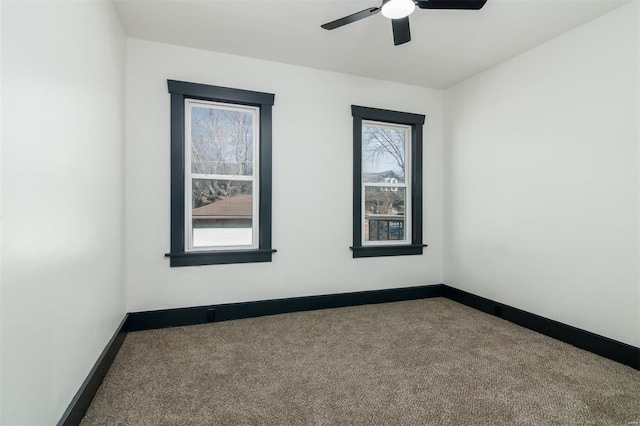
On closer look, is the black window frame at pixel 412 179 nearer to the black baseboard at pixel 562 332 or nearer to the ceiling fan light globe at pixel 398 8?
the black baseboard at pixel 562 332

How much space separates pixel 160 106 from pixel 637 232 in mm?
4063

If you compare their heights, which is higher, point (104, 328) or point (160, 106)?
point (160, 106)

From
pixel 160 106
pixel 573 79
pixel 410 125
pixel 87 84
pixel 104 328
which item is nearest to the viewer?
pixel 87 84

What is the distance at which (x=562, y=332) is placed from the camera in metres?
2.84

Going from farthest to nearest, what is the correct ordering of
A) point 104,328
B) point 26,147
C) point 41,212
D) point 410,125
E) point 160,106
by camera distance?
1. point 410,125
2. point 160,106
3. point 104,328
4. point 41,212
5. point 26,147

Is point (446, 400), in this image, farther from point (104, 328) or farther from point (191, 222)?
point (191, 222)

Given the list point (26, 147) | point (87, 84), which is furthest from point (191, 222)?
point (26, 147)

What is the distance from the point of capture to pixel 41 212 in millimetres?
1326

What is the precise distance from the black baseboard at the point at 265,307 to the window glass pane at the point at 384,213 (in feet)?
2.27

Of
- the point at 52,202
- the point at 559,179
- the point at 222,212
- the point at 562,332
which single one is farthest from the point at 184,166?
the point at 562,332

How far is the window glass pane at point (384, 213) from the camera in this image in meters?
4.07

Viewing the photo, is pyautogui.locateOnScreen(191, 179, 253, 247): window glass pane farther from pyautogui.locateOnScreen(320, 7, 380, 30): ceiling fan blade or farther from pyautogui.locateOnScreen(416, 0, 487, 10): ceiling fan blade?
pyautogui.locateOnScreen(416, 0, 487, 10): ceiling fan blade

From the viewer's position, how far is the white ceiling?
251 centimetres

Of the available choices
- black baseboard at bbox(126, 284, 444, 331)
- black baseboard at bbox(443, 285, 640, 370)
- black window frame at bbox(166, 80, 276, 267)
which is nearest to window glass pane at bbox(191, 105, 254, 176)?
black window frame at bbox(166, 80, 276, 267)
